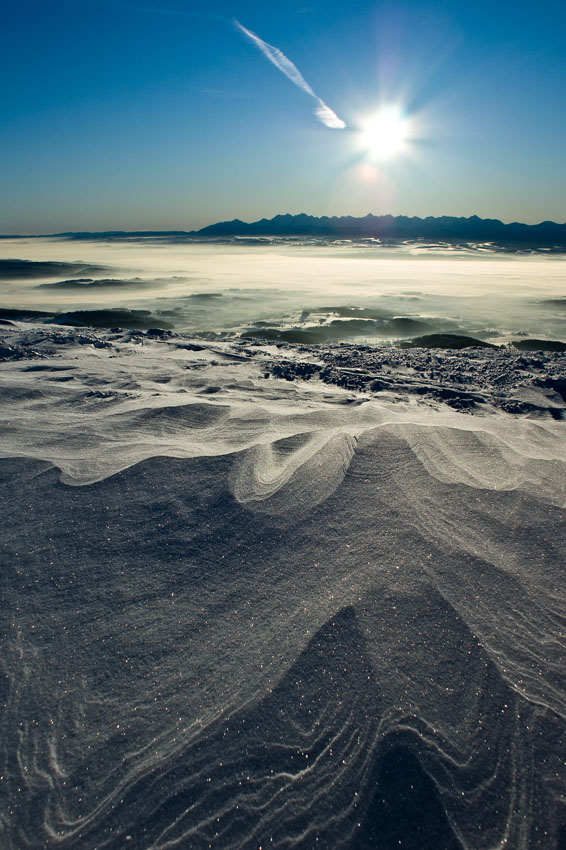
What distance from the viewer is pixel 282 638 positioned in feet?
3.59

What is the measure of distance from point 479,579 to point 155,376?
2.69 m

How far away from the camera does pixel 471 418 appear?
2.60 metres

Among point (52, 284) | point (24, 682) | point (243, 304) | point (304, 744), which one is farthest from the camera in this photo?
point (52, 284)

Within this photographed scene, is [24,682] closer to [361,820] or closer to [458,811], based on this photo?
[361,820]

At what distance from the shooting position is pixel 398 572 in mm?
1281

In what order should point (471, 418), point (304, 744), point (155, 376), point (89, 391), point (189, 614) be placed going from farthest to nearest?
point (155, 376)
point (89, 391)
point (471, 418)
point (189, 614)
point (304, 744)

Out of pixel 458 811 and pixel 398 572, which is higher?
pixel 398 572

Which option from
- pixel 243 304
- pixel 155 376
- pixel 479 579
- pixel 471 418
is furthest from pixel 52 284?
pixel 479 579

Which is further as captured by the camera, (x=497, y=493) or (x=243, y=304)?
(x=243, y=304)

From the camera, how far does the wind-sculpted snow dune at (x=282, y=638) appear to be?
821 millimetres

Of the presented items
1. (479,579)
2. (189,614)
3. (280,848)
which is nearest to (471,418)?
(479,579)

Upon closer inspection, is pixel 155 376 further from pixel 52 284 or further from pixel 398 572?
pixel 52 284

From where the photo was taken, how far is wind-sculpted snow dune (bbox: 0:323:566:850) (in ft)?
2.69

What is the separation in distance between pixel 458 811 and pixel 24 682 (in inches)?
37.3
